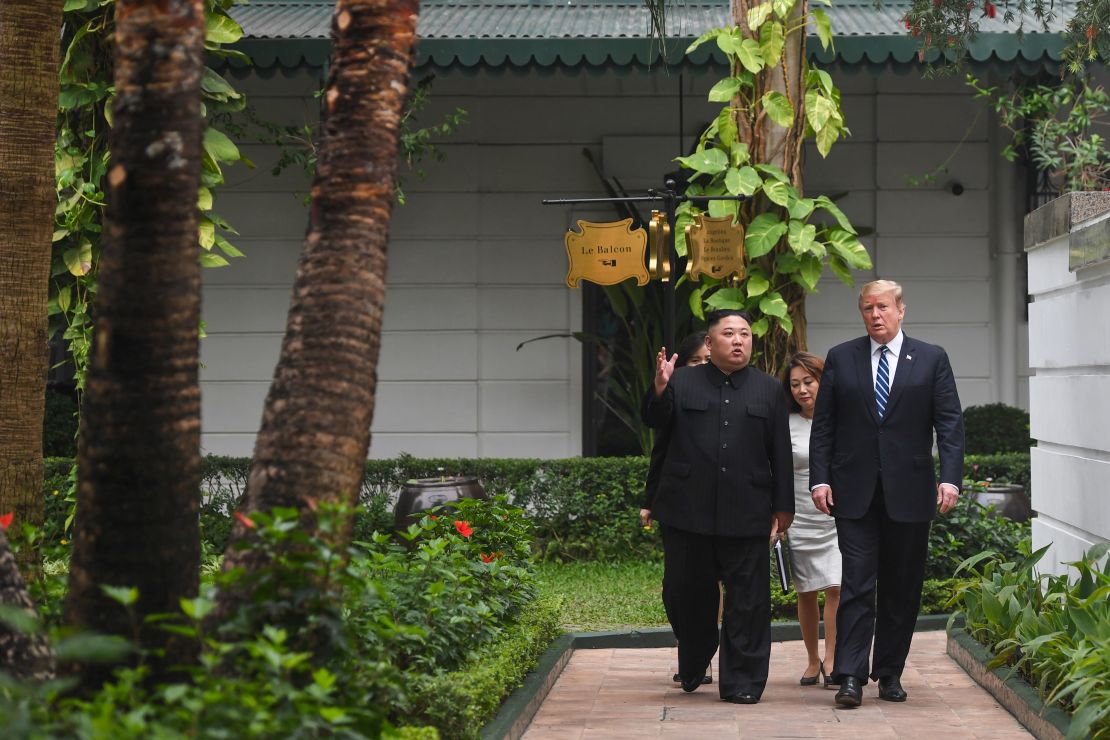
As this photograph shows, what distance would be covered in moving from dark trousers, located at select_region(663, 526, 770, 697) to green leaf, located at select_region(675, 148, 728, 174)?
3.34 meters

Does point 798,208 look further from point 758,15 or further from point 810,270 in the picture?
point 758,15

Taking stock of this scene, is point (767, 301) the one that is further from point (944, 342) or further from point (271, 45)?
point (271, 45)

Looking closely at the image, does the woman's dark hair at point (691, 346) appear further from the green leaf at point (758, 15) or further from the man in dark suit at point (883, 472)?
the green leaf at point (758, 15)

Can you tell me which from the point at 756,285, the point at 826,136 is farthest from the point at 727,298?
the point at 826,136

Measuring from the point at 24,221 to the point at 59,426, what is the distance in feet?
19.7

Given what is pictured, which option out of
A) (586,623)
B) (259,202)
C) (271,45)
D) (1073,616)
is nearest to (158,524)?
(1073,616)

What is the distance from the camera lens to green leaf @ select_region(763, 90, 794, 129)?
382 inches

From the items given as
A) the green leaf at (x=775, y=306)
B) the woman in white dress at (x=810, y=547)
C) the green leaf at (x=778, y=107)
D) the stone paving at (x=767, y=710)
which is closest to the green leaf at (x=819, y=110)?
the green leaf at (x=778, y=107)

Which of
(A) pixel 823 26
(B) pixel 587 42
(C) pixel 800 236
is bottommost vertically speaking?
(C) pixel 800 236

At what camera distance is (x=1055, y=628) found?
642cm

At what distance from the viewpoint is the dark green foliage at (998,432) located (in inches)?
482

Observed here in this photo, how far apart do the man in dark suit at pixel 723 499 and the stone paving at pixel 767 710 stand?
0.78 feet

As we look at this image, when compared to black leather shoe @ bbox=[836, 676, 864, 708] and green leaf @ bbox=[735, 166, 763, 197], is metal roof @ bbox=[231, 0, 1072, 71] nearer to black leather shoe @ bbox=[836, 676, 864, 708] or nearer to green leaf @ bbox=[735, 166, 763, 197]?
green leaf @ bbox=[735, 166, 763, 197]

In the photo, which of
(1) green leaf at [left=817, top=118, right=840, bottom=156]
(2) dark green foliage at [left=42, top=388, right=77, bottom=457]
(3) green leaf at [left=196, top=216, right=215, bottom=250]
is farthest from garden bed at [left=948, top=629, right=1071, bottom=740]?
(2) dark green foliage at [left=42, top=388, right=77, bottom=457]
